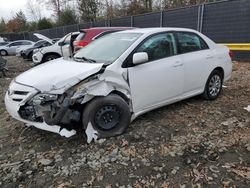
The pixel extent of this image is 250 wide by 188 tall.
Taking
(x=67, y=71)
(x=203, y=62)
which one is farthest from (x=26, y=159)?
(x=203, y=62)

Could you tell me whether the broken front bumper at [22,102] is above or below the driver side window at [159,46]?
below

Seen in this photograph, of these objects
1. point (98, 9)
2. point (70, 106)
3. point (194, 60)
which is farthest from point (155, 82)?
point (98, 9)

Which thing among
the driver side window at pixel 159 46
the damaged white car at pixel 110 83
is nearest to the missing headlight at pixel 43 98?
the damaged white car at pixel 110 83

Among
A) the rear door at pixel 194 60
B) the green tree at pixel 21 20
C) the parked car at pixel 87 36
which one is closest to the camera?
the rear door at pixel 194 60

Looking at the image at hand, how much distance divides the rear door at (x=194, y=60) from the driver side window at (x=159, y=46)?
0.61 ft

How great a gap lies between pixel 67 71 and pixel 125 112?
1031 millimetres

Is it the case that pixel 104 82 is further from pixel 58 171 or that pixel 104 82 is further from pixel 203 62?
pixel 203 62

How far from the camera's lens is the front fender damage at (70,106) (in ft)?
11.5

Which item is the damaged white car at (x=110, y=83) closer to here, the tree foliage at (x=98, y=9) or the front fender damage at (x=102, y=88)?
the front fender damage at (x=102, y=88)

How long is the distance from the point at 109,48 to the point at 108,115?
127cm

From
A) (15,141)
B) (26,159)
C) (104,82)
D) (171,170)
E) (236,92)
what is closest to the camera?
(171,170)

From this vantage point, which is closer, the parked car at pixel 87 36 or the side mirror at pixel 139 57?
the side mirror at pixel 139 57

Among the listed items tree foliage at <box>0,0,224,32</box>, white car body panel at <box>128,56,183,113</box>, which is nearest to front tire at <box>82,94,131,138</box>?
white car body panel at <box>128,56,183,113</box>

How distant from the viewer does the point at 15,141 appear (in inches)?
160
